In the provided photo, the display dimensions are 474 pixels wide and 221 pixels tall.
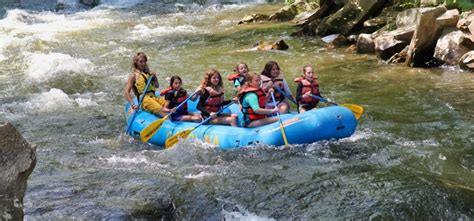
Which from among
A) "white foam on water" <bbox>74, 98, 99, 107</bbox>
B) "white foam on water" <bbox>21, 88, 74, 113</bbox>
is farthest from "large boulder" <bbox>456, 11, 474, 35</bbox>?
"white foam on water" <bbox>21, 88, 74, 113</bbox>

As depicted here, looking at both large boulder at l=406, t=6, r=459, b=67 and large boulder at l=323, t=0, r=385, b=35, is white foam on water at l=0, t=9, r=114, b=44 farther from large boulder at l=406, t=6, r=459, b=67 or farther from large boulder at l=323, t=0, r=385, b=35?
large boulder at l=406, t=6, r=459, b=67

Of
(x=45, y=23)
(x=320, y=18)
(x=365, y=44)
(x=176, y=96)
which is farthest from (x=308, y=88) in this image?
(x=45, y=23)

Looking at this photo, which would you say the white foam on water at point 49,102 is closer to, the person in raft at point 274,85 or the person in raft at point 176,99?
the person in raft at point 176,99

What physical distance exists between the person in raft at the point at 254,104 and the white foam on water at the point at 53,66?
18.5 ft

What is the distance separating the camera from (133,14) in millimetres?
21234

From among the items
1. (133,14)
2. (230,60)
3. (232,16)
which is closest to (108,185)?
(230,60)

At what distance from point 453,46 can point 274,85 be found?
15.2 ft

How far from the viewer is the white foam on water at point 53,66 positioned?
11145 millimetres

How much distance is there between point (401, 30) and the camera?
10977 millimetres

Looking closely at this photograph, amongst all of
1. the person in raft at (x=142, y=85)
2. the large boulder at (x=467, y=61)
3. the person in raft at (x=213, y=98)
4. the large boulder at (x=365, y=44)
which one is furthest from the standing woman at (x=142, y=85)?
the large boulder at (x=365, y=44)

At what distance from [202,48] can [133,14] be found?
8.42 meters

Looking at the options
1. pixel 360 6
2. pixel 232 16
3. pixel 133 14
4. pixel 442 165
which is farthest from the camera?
pixel 133 14

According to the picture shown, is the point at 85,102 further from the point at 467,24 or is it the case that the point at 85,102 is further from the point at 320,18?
the point at 320,18

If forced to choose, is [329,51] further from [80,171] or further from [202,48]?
[80,171]
